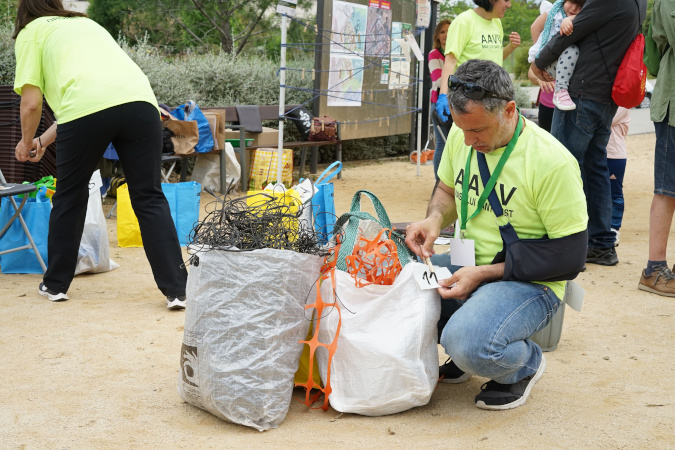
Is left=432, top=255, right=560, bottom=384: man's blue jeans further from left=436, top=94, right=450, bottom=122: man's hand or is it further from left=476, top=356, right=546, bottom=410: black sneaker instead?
left=436, top=94, right=450, bottom=122: man's hand

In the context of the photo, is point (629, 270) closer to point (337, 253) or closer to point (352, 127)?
point (337, 253)

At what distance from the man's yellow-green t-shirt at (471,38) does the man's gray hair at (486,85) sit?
131 inches

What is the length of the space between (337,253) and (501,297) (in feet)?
2.05

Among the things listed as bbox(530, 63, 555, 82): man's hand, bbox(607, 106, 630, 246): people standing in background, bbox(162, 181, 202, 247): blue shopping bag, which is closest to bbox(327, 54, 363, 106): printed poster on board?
bbox(162, 181, 202, 247): blue shopping bag

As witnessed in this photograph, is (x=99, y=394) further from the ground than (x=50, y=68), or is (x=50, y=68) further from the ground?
(x=50, y=68)

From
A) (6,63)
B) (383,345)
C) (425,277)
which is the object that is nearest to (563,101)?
(425,277)

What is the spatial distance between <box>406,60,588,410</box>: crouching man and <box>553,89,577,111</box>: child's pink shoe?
2.25m

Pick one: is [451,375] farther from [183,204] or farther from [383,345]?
[183,204]

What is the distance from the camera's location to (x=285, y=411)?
2832 mm

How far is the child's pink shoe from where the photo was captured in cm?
504

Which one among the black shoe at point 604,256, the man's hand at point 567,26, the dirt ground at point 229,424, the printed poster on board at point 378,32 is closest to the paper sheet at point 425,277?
the dirt ground at point 229,424

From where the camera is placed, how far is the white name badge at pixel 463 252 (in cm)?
299

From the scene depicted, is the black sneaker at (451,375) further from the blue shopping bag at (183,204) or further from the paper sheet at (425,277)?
the blue shopping bag at (183,204)

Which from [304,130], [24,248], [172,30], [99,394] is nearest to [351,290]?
[99,394]
